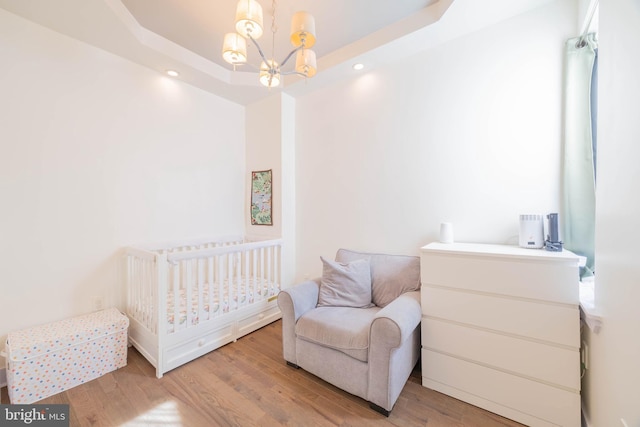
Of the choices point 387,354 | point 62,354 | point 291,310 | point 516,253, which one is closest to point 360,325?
point 387,354

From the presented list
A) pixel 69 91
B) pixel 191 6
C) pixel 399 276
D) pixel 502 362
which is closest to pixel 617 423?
pixel 502 362

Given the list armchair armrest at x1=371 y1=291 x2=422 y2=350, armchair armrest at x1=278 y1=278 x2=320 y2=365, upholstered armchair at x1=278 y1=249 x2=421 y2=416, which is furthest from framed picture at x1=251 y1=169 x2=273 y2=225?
armchair armrest at x1=371 y1=291 x2=422 y2=350

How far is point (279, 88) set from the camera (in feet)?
9.83

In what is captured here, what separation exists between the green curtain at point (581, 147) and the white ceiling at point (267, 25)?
56 cm

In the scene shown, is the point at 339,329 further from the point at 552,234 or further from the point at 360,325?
the point at 552,234

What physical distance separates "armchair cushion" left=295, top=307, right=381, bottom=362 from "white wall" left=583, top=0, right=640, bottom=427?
1.11 metres

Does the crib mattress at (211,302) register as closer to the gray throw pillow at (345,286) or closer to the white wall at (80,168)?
the white wall at (80,168)

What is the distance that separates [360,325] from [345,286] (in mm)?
439

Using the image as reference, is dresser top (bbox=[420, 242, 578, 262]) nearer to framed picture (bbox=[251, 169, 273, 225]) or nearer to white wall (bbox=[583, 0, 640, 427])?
white wall (bbox=[583, 0, 640, 427])

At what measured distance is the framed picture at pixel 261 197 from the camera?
323 cm

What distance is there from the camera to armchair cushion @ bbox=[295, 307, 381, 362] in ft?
5.34

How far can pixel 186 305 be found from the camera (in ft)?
6.87

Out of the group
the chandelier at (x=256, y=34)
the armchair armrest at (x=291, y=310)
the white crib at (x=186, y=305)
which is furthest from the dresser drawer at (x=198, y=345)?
the chandelier at (x=256, y=34)

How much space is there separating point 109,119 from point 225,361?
2.50 metres
